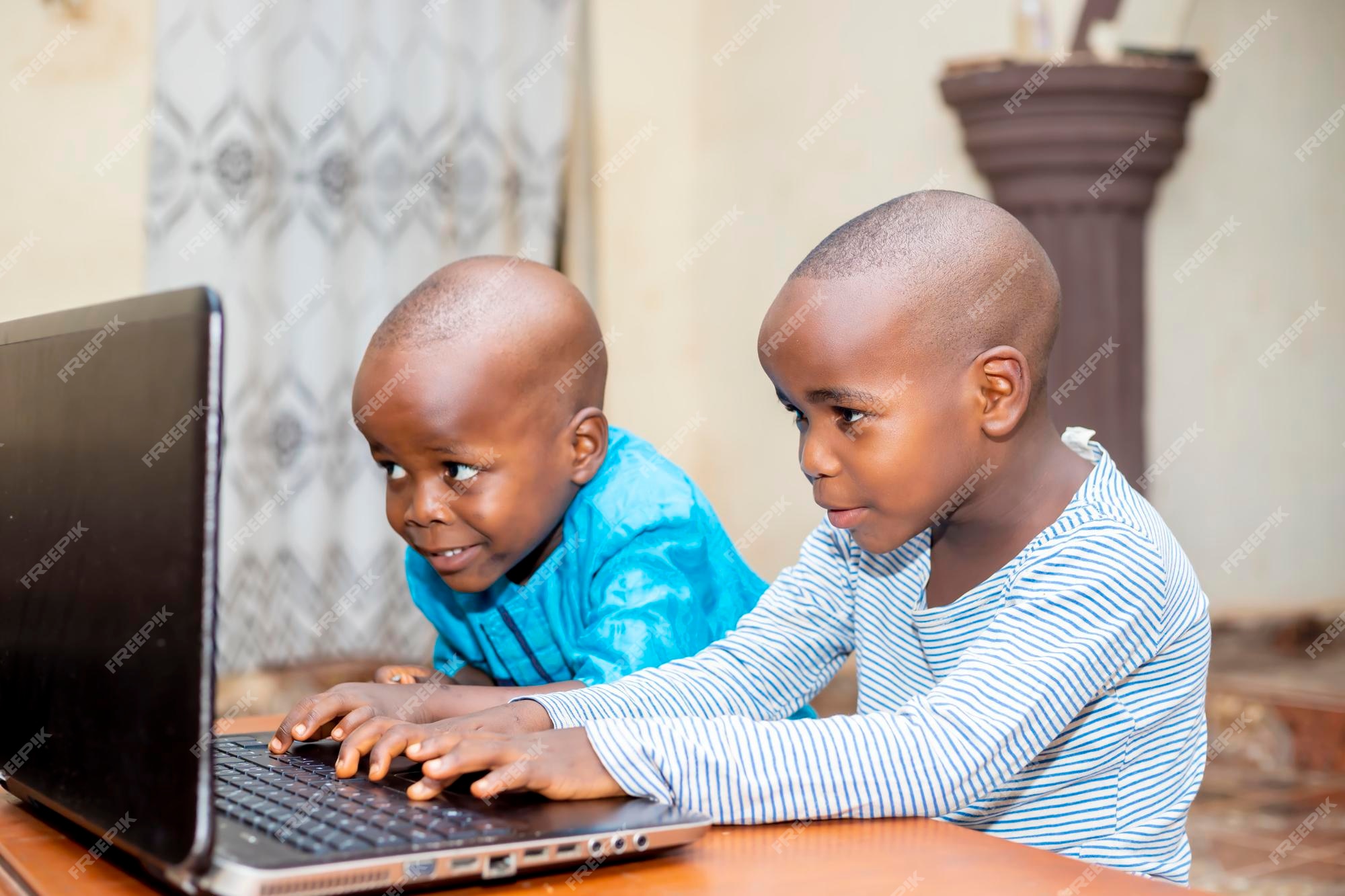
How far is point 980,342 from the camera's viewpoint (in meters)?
1.10

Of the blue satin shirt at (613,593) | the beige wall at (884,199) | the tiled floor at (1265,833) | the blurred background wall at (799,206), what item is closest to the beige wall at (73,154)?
the blurred background wall at (799,206)

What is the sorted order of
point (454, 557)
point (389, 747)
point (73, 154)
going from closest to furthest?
point (389, 747)
point (454, 557)
point (73, 154)

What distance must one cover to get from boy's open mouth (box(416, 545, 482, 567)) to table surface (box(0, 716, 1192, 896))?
0.56 m

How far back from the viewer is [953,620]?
1168mm

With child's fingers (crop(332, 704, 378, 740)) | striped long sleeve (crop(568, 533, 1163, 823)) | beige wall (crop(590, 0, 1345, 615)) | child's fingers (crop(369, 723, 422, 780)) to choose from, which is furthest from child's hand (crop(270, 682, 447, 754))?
beige wall (crop(590, 0, 1345, 615))

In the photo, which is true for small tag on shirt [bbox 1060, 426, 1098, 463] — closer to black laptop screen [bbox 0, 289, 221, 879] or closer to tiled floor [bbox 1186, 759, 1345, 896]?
black laptop screen [bbox 0, 289, 221, 879]

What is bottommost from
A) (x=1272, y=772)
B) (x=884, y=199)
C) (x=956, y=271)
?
(x=1272, y=772)

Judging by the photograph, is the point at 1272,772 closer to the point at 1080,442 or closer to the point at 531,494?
the point at 1080,442

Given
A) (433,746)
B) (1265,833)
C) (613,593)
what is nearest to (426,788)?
(433,746)

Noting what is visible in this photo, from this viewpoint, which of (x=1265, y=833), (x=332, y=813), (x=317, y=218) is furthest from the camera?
(x=317, y=218)

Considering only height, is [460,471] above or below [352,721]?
above

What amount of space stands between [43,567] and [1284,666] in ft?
10.5

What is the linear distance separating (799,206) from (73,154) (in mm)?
1897

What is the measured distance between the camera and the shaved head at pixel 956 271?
108cm
